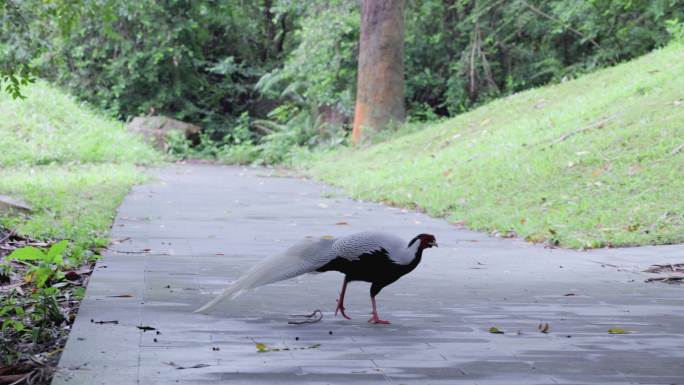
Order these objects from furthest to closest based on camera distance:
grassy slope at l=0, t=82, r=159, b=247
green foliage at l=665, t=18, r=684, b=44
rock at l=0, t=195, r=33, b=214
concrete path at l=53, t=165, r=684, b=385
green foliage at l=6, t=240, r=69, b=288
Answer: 1. green foliage at l=665, t=18, r=684, b=44
2. rock at l=0, t=195, r=33, b=214
3. grassy slope at l=0, t=82, r=159, b=247
4. green foliage at l=6, t=240, r=69, b=288
5. concrete path at l=53, t=165, r=684, b=385

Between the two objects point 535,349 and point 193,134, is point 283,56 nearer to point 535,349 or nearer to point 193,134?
point 193,134

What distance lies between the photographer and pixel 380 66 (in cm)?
2492

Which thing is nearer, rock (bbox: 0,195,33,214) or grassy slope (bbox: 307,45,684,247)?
grassy slope (bbox: 307,45,684,247)

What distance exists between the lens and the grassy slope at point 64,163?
11461 millimetres

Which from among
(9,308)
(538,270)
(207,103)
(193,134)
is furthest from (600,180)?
(207,103)

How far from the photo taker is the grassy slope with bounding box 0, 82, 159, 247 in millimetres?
11461

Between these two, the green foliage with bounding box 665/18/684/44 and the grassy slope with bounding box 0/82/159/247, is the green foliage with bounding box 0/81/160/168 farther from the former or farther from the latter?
the green foliage with bounding box 665/18/684/44

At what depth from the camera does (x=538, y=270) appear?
9148mm

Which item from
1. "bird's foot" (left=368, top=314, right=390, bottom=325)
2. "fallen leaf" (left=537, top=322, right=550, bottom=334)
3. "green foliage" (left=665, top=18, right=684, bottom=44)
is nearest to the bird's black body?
"bird's foot" (left=368, top=314, right=390, bottom=325)

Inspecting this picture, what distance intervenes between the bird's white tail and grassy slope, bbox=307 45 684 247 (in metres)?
5.20

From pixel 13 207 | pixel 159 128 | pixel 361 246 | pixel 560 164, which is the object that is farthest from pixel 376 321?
pixel 159 128

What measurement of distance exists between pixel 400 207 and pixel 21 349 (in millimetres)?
9995

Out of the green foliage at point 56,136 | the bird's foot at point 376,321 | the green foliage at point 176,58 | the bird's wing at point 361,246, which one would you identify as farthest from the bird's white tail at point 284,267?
the green foliage at point 176,58

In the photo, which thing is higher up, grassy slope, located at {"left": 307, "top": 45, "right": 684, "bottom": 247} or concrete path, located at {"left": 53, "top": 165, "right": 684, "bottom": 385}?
grassy slope, located at {"left": 307, "top": 45, "right": 684, "bottom": 247}
